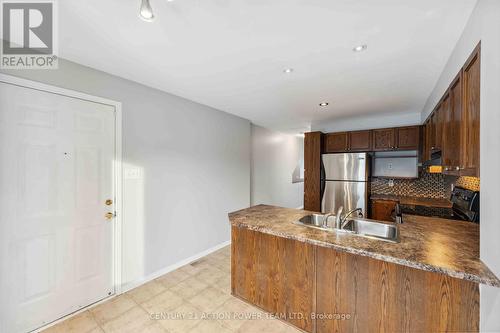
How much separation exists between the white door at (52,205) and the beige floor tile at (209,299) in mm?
955

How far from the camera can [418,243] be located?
142 cm

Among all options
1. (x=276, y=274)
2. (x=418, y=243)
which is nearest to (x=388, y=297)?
(x=418, y=243)

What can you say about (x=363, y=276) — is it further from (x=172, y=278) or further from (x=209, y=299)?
(x=172, y=278)

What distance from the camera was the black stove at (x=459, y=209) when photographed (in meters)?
1.82

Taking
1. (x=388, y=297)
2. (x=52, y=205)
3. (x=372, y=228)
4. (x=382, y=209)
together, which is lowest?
(x=388, y=297)

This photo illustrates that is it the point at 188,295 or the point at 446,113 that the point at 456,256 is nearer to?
the point at 446,113

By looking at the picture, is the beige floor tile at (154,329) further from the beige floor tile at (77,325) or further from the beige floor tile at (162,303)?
the beige floor tile at (77,325)

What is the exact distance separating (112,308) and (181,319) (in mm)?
759

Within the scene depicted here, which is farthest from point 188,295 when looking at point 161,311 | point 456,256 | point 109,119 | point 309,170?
point 309,170

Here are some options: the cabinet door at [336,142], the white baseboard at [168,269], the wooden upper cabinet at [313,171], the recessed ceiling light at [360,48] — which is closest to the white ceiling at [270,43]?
the recessed ceiling light at [360,48]

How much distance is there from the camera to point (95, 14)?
1348mm

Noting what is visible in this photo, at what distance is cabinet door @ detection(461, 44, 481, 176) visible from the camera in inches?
46.2

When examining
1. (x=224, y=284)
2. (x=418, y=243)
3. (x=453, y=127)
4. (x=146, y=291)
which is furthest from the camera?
(x=224, y=284)

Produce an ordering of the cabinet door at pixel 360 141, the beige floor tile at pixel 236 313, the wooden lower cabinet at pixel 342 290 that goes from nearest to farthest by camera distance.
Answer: the wooden lower cabinet at pixel 342 290
the beige floor tile at pixel 236 313
the cabinet door at pixel 360 141
